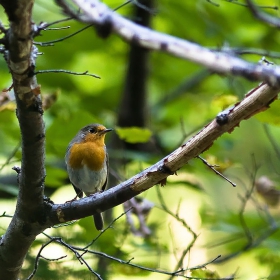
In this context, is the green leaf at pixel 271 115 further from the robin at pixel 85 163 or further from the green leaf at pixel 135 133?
the robin at pixel 85 163

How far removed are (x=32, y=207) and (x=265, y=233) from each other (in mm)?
2814

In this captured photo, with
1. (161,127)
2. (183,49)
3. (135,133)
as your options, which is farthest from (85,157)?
(183,49)

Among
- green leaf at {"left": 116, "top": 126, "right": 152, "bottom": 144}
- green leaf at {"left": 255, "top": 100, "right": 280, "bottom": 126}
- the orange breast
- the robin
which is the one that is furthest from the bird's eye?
green leaf at {"left": 255, "top": 100, "right": 280, "bottom": 126}

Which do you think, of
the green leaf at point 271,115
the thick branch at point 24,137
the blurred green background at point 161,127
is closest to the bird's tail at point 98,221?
the blurred green background at point 161,127

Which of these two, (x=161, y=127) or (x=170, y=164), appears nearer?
(x=170, y=164)

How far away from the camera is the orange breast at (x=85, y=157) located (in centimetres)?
562

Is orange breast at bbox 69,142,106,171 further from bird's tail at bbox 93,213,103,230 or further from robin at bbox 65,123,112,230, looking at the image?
bird's tail at bbox 93,213,103,230

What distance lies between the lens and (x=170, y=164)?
8.99 feet

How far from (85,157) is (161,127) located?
2033 millimetres

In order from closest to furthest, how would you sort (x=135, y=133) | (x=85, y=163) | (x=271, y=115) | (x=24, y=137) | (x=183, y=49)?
(x=183, y=49) → (x=24, y=137) → (x=271, y=115) → (x=135, y=133) → (x=85, y=163)

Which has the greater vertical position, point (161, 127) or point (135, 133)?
point (161, 127)

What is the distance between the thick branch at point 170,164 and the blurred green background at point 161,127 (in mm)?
1380

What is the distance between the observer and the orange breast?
562 centimetres

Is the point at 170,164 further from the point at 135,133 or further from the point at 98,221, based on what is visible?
the point at 98,221
